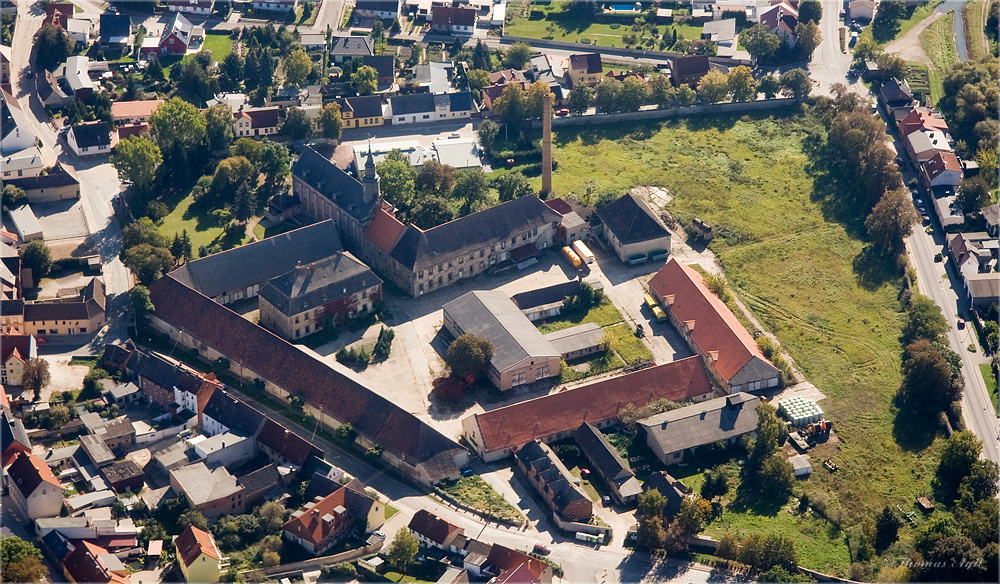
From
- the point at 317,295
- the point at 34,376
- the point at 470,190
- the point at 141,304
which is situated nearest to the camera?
the point at 34,376

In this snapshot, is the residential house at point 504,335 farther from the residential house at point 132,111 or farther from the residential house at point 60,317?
the residential house at point 132,111

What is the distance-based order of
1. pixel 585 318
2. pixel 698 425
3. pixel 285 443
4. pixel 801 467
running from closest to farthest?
pixel 285 443 < pixel 801 467 < pixel 698 425 < pixel 585 318

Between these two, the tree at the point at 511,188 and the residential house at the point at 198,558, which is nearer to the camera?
the residential house at the point at 198,558

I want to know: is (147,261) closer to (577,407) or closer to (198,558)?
(198,558)

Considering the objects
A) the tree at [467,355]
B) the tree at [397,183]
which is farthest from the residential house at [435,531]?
the tree at [397,183]

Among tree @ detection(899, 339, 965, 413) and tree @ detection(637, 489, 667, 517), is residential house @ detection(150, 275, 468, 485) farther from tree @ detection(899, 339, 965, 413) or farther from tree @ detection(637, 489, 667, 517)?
tree @ detection(899, 339, 965, 413)

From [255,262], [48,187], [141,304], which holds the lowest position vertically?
[141,304]

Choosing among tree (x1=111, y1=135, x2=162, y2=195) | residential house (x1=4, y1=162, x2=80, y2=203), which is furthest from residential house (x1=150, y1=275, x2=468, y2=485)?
residential house (x1=4, y1=162, x2=80, y2=203)

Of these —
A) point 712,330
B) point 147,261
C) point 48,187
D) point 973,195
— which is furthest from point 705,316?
point 48,187
